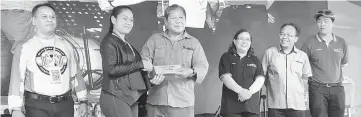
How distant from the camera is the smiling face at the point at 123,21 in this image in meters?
2.94

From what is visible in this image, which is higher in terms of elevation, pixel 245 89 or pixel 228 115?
pixel 245 89

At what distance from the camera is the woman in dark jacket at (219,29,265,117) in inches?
129

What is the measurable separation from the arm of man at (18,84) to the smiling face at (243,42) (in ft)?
6.34

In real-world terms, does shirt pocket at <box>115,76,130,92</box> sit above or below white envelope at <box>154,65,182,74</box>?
below

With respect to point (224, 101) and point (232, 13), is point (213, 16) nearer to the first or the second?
point (232, 13)

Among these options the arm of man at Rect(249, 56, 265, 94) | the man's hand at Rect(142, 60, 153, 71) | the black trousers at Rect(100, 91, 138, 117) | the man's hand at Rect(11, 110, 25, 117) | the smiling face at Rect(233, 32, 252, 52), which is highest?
the smiling face at Rect(233, 32, 252, 52)

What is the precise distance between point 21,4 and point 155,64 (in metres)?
1.45

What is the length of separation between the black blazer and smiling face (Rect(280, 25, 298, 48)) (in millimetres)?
1629

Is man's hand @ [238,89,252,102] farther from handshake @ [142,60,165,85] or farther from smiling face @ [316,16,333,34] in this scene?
smiling face @ [316,16,333,34]

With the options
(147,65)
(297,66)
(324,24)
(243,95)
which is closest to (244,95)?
(243,95)

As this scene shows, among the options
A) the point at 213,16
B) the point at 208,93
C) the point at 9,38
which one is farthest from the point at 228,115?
the point at 9,38

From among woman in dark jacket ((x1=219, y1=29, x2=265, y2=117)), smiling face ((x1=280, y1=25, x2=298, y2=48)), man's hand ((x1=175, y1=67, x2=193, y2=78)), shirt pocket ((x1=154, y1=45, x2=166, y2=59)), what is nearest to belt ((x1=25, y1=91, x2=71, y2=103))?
shirt pocket ((x1=154, y1=45, x2=166, y2=59))

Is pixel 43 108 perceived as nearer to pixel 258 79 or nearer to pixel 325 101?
pixel 258 79

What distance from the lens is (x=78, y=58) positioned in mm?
3430
